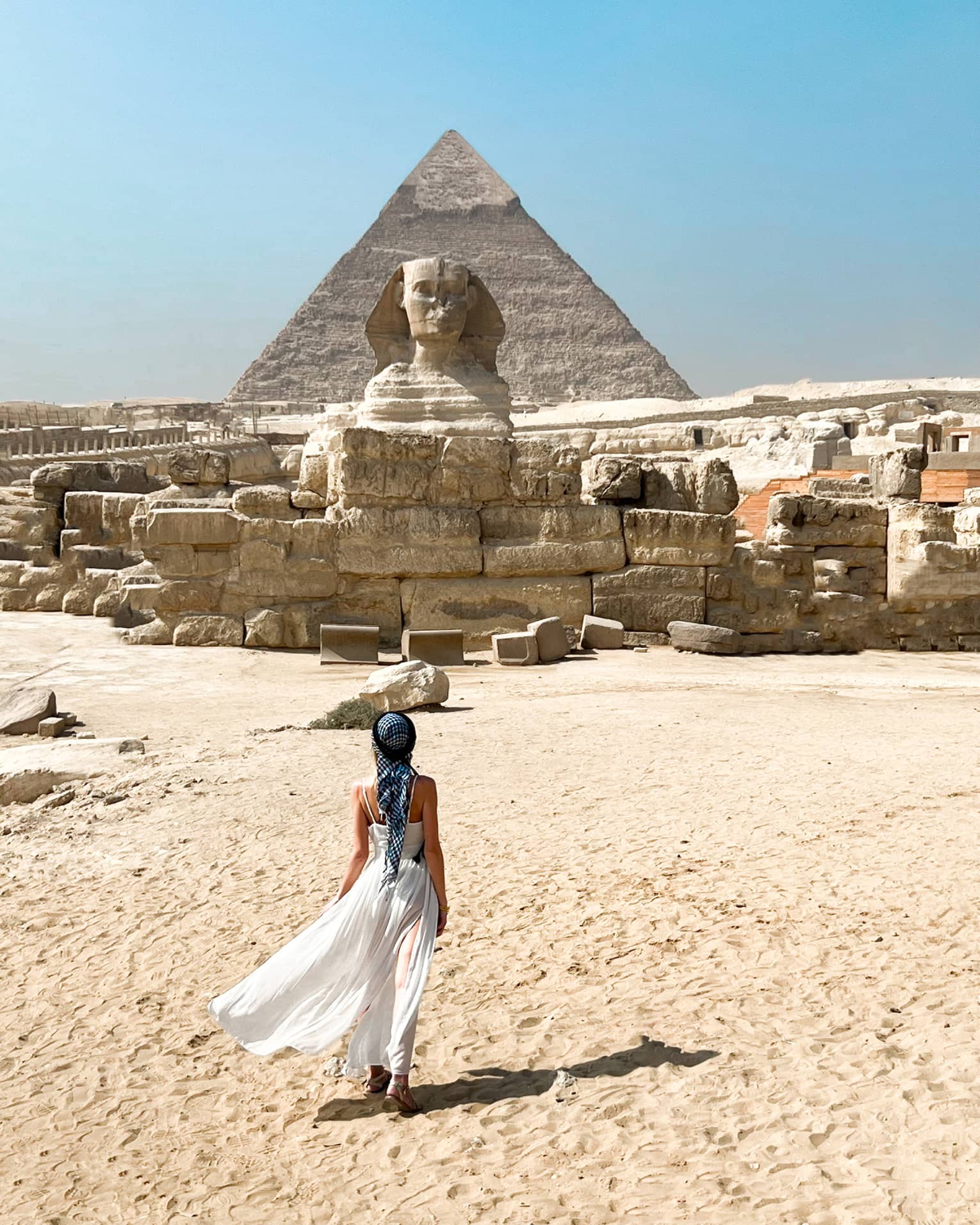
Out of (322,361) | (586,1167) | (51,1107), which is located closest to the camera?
(586,1167)

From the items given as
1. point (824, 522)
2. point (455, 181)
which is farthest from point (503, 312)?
point (824, 522)

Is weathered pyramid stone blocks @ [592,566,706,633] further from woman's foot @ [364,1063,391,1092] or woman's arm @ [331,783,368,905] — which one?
woman's foot @ [364,1063,391,1092]

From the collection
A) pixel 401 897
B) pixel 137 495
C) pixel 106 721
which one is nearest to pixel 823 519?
pixel 106 721

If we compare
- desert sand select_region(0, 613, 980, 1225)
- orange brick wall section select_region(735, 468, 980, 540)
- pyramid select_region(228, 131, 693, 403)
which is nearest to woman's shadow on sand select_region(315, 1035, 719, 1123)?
desert sand select_region(0, 613, 980, 1225)

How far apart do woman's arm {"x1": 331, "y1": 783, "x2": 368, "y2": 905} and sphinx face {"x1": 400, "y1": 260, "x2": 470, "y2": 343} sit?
45.1 ft

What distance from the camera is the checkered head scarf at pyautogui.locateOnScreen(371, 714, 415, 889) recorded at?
2.97 m

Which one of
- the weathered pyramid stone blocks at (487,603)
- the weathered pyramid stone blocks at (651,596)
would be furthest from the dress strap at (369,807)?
the weathered pyramid stone blocks at (651,596)

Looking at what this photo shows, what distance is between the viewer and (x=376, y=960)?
2.91m

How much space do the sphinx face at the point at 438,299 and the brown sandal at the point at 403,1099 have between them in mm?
14167

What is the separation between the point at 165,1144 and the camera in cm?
271

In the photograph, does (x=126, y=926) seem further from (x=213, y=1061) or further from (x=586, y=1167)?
(x=586, y=1167)

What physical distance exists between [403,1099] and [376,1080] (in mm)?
153

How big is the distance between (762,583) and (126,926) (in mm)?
6185

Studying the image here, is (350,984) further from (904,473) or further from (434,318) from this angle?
(434,318)
